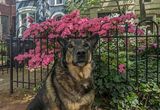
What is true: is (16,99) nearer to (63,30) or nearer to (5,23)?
(63,30)

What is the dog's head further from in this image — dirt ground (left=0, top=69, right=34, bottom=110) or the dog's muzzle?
dirt ground (left=0, top=69, right=34, bottom=110)

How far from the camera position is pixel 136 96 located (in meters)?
6.06

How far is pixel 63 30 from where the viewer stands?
6262mm

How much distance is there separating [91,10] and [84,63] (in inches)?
736

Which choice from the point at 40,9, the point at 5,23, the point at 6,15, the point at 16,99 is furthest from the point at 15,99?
the point at 6,15

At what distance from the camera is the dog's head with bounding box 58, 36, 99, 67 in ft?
14.2

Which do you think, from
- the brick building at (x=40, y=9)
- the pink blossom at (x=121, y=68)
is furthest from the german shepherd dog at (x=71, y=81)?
the brick building at (x=40, y=9)

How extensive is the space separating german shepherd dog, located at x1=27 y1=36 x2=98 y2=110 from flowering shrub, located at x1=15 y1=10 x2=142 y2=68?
5.16 ft

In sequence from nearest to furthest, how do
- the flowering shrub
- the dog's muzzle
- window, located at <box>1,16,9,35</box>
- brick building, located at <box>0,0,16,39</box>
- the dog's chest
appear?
1. the dog's muzzle
2. the dog's chest
3. the flowering shrub
4. brick building, located at <box>0,0,16,39</box>
5. window, located at <box>1,16,9,35</box>

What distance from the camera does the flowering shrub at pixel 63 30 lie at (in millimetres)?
6223

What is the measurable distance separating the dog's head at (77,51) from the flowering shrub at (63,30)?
1.61 metres

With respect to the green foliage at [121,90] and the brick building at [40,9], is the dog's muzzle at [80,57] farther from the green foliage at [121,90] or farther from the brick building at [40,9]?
the brick building at [40,9]

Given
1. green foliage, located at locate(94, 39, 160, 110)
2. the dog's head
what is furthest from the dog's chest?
green foliage, located at locate(94, 39, 160, 110)

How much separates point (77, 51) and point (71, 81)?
18.7 inches
